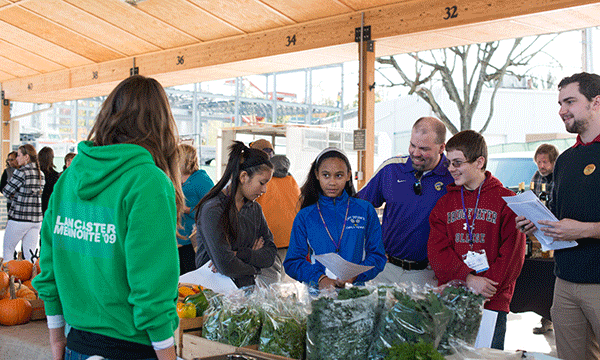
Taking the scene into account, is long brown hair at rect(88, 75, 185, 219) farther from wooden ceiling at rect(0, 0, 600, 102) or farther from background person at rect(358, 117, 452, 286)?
wooden ceiling at rect(0, 0, 600, 102)

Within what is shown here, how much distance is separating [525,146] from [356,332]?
1065cm

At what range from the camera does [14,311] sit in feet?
9.87

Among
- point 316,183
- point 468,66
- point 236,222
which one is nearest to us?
point 316,183

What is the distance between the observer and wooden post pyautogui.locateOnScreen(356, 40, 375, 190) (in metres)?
6.49

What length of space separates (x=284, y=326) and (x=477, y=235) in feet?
3.49

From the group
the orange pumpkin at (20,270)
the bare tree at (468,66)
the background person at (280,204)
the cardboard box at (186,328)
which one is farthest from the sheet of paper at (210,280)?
the bare tree at (468,66)

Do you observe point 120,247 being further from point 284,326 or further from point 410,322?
→ point 410,322

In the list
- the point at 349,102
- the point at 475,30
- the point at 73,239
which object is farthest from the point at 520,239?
the point at 349,102

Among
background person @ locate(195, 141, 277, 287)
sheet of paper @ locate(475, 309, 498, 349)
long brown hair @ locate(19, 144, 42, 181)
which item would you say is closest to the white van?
long brown hair @ locate(19, 144, 42, 181)

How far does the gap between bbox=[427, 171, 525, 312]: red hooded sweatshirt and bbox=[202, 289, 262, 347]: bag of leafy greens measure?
94cm

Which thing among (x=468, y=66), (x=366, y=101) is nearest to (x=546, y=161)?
(x=366, y=101)

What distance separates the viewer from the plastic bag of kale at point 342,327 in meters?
1.83

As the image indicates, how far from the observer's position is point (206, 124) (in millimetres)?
26656

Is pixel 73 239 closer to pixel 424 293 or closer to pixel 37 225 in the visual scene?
pixel 424 293
